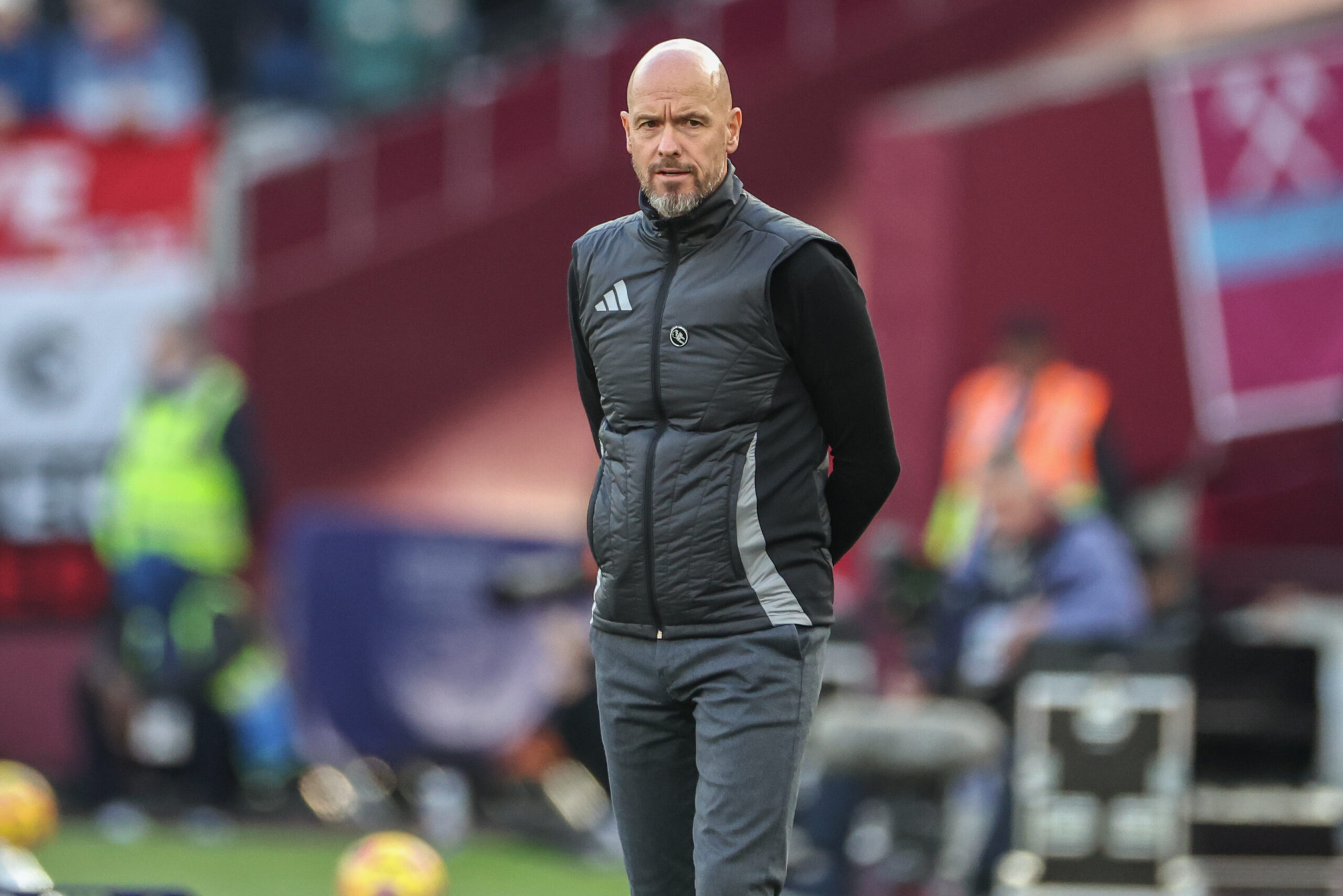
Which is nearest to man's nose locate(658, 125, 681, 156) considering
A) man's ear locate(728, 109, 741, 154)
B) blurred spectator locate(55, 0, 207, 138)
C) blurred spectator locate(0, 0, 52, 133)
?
man's ear locate(728, 109, 741, 154)

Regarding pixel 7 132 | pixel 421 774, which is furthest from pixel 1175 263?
pixel 7 132

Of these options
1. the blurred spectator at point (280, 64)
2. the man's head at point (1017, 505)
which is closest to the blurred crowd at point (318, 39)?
the blurred spectator at point (280, 64)

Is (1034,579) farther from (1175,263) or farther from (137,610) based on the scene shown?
(137,610)

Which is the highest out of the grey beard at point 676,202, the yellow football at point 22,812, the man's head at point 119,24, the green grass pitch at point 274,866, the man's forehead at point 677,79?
the man's head at point 119,24

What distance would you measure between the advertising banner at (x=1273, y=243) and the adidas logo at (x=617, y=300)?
20.8ft

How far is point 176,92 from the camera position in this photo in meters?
13.0

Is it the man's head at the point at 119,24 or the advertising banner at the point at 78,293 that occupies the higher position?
the man's head at the point at 119,24

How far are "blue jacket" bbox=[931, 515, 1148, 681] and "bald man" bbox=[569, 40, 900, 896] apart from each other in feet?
14.5

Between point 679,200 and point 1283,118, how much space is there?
6582 millimetres

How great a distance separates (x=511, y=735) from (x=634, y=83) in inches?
286

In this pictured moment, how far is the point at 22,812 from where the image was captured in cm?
895

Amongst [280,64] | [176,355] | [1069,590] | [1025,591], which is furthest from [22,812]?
[280,64]

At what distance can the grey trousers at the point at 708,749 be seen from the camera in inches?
159

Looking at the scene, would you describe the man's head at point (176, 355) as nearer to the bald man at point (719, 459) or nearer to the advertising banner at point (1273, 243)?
the advertising banner at point (1273, 243)
